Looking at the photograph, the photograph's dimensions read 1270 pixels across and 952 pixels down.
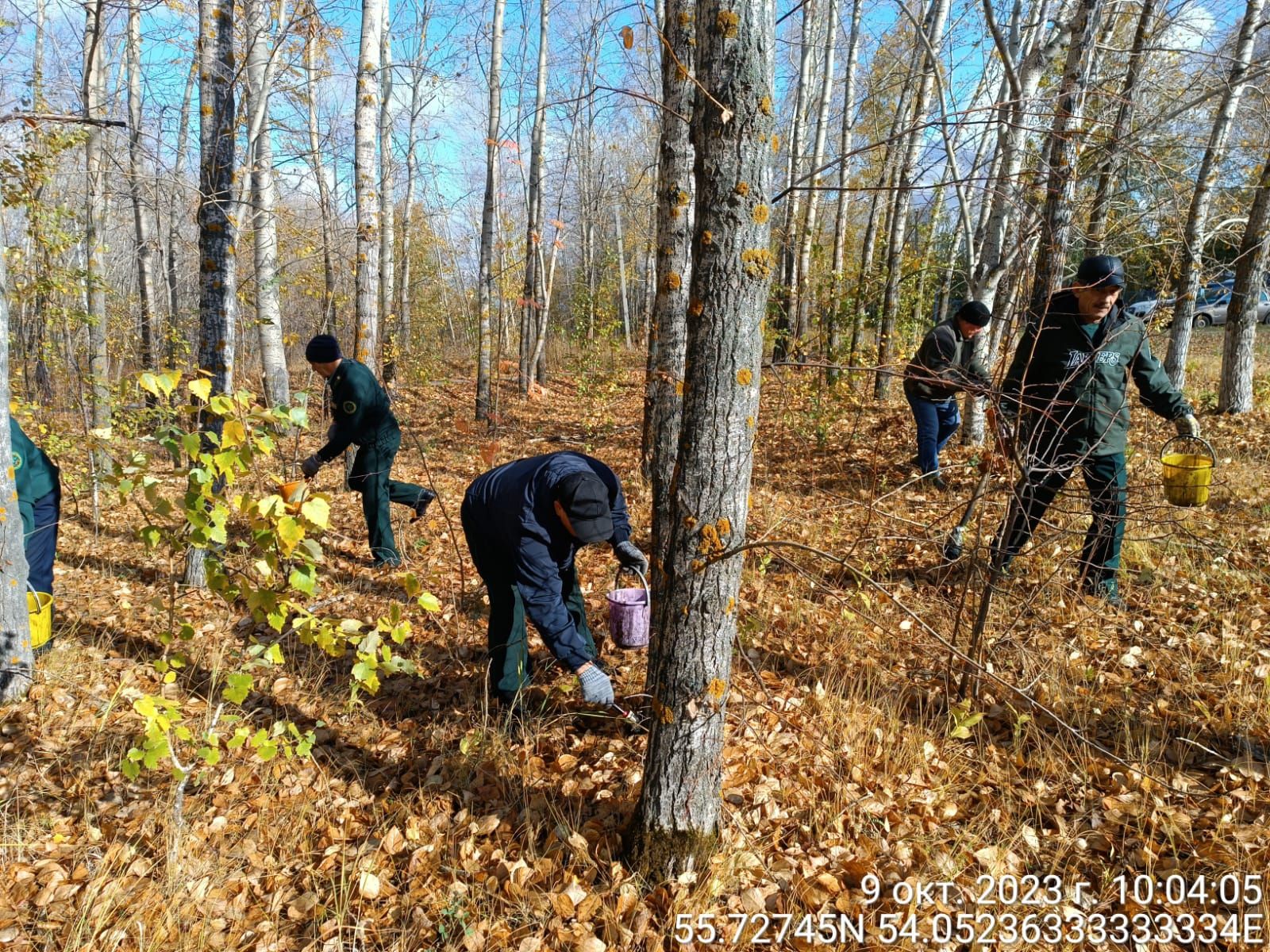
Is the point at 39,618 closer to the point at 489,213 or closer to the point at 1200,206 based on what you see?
the point at 489,213

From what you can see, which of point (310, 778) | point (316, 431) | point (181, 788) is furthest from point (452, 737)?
point (316, 431)

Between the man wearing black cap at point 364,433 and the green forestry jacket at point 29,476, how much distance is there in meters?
1.50

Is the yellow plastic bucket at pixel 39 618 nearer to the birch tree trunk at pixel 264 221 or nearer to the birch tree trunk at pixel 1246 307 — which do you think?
the birch tree trunk at pixel 264 221

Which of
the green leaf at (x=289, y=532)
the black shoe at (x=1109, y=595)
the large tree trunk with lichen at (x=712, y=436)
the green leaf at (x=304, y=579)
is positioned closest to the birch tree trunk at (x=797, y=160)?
the black shoe at (x=1109, y=595)

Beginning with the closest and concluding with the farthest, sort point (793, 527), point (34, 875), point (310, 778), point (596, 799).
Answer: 1. point (34, 875)
2. point (596, 799)
3. point (310, 778)
4. point (793, 527)

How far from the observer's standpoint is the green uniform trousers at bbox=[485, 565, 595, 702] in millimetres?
3455

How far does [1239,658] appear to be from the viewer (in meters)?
3.30

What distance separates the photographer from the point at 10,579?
10.8ft

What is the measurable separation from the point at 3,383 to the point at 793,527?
16.8 ft

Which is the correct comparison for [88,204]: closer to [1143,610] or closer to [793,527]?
[793,527]

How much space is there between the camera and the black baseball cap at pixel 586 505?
2.95 metres

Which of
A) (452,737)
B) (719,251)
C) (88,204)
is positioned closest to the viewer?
(719,251)

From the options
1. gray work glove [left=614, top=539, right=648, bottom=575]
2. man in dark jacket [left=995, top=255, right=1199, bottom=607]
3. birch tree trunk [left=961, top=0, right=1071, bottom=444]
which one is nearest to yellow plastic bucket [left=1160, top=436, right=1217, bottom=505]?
man in dark jacket [left=995, top=255, right=1199, bottom=607]

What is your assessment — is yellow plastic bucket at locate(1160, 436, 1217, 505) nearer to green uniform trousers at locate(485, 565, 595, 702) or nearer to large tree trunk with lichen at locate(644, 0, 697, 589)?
large tree trunk with lichen at locate(644, 0, 697, 589)
